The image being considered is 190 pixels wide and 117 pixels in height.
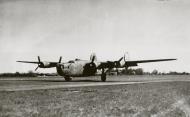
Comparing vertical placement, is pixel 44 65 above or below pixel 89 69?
above

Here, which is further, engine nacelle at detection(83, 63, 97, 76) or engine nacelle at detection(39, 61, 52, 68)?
engine nacelle at detection(39, 61, 52, 68)

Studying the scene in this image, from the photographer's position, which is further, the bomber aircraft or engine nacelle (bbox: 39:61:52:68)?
engine nacelle (bbox: 39:61:52:68)

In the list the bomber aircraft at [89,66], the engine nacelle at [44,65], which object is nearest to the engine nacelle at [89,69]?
the bomber aircraft at [89,66]

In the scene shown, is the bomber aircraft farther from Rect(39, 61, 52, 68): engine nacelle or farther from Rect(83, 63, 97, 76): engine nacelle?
Rect(39, 61, 52, 68): engine nacelle

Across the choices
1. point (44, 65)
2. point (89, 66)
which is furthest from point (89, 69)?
point (44, 65)

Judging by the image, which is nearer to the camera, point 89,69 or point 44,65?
point 89,69

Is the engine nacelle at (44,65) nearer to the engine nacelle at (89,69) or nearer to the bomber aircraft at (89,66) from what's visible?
the bomber aircraft at (89,66)

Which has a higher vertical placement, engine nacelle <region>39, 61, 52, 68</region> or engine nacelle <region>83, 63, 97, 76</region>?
engine nacelle <region>39, 61, 52, 68</region>

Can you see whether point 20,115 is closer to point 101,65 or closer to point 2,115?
point 2,115

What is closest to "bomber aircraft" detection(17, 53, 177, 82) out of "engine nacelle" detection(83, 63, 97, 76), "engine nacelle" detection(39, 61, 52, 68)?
"engine nacelle" detection(83, 63, 97, 76)

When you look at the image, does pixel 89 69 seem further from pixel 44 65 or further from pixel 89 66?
pixel 44 65

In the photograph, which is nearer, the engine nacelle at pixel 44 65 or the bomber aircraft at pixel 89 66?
the bomber aircraft at pixel 89 66

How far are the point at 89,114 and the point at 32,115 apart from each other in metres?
2.49

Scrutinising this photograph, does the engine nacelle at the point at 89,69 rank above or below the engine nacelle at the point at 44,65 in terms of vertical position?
below
